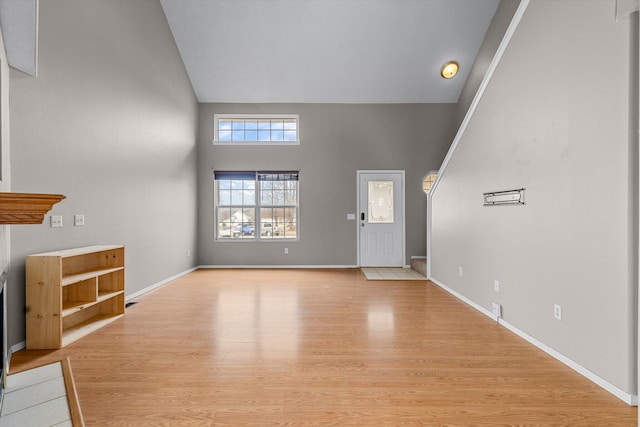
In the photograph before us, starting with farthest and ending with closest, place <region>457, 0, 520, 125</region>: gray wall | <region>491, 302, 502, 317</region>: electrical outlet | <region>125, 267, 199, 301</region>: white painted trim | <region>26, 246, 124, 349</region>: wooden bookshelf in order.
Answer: <region>457, 0, 520, 125</region>: gray wall
<region>125, 267, 199, 301</region>: white painted trim
<region>491, 302, 502, 317</region>: electrical outlet
<region>26, 246, 124, 349</region>: wooden bookshelf

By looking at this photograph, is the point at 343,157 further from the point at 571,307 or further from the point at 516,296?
the point at 571,307

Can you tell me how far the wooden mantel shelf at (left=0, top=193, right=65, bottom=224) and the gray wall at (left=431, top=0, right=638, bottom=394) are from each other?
3047mm

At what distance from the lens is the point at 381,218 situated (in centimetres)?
636

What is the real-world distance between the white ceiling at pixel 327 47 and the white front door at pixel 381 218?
1631 mm

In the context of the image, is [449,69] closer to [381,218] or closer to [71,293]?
[381,218]

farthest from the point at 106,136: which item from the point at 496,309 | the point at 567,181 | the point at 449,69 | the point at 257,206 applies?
the point at 449,69

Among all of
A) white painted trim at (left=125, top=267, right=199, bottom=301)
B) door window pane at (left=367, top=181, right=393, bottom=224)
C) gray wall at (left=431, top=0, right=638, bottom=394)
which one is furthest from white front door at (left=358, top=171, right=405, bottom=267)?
white painted trim at (left=125, top=267, right=199, bottom=301)

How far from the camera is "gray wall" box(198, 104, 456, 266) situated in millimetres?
6309

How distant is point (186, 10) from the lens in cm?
482

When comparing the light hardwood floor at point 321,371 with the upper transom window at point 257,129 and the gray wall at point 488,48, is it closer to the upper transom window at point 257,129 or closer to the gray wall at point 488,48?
the upper transom window at point 257,129

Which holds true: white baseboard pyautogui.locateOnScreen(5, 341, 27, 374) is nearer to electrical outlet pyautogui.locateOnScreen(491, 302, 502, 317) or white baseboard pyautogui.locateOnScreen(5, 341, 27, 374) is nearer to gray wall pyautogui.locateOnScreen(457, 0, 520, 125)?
electrical outlet pyautogui.locateOnScreen(491, 302, 502, 317)

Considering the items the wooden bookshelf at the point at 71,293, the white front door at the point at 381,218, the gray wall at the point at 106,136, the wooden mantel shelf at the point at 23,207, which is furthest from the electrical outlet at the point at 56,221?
the white front door at the point at 381,218

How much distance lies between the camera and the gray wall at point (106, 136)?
2.49 metres

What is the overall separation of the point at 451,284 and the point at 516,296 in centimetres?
146
